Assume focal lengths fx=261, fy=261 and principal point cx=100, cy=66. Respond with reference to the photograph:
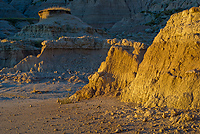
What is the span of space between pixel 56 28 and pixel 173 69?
22.8 metres

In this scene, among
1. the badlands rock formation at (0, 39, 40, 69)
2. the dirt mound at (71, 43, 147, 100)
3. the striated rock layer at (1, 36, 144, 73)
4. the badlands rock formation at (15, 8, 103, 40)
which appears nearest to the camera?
the dirt mound at (71, 43, 147, 100)

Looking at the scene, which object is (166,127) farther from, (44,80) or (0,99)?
(44,80)

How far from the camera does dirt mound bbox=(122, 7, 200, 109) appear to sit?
5.32m

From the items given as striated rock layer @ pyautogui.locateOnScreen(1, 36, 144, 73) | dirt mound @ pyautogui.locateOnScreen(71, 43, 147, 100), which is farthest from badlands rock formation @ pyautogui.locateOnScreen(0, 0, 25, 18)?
dirt mound @ pyautogui.locateOnScreen(71, 43, 147, 100)

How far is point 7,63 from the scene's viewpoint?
20.0 m

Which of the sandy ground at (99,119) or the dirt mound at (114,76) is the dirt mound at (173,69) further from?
the dirt mound at (114,76)

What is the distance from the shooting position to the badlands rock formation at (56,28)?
89.9 ft

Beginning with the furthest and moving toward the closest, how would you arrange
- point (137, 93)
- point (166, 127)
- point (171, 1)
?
point (171, 1)
point (137, 93)
point (166, 127)

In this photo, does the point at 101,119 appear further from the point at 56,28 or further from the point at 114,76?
the point at 56,28

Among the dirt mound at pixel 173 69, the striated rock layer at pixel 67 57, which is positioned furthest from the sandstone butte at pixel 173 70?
the striated rock layer at pixel 67 57

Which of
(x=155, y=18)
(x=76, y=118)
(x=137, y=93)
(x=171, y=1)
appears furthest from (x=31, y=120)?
(x=171, y=1)

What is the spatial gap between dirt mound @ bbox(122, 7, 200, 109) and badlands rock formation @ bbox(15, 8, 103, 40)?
20854 mm

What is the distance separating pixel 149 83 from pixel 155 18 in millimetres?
38579

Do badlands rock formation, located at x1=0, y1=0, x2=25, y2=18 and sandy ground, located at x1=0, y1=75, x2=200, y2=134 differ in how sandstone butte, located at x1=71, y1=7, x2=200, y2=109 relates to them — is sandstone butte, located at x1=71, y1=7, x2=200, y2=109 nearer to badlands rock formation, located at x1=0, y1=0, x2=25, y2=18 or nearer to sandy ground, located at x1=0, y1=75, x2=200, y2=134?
sandy ground, located at x1=0, y1=75, x2=200, y2=134
